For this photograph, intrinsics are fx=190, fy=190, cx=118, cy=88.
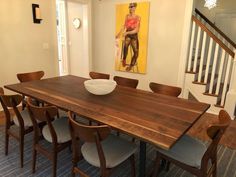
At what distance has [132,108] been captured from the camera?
176 centimetres

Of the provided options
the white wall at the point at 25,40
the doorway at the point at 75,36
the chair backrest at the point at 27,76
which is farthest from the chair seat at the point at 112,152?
the doorway at the point at 75,36

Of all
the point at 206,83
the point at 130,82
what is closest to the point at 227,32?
the point at 206,83

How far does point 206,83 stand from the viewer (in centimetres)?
368

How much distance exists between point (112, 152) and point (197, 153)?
0.71 m

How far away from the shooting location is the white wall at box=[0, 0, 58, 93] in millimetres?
3432

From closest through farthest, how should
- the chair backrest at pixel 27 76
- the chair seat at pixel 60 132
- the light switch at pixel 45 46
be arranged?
the chair seat at pixel 60 132, the chair backrest at pixel 27 76, the light switch at pixel 45 46

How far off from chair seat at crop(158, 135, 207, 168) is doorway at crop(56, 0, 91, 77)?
3839 millimetres

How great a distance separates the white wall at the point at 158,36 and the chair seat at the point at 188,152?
238 centimetres

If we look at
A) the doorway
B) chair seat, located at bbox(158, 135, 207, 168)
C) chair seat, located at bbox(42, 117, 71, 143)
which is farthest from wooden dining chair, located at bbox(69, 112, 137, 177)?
the doorway

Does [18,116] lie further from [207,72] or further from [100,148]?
[207,72]

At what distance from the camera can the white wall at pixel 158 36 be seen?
371 cm

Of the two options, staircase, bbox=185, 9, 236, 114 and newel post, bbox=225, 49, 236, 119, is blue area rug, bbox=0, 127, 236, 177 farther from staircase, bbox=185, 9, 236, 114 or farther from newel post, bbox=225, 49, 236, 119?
staircase, bbox=185, 9, 236, 114

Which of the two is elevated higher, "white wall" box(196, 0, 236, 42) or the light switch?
"white wall" box(196, 0, 236, 42)

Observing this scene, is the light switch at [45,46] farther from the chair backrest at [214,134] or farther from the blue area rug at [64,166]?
the chair backrest at [214,134]
